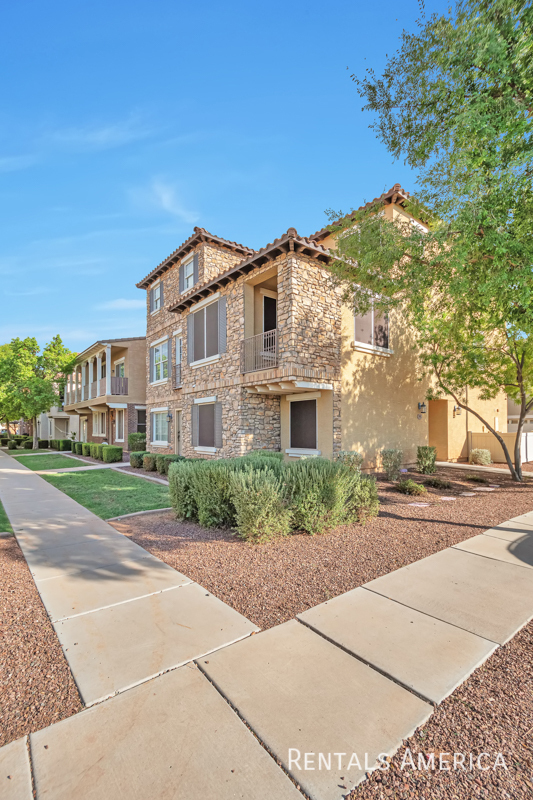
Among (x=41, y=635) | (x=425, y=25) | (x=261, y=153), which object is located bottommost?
(x=41, y=635)

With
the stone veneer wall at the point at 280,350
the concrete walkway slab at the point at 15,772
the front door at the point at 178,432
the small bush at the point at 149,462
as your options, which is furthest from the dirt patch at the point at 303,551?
the front door at the point at 178,432

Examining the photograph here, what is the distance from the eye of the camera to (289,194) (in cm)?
982

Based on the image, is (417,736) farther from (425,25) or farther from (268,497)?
(425,25)

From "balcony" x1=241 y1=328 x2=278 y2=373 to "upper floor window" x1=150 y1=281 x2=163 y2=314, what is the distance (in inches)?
333

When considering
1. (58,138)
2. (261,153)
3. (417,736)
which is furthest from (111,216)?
(417,736)

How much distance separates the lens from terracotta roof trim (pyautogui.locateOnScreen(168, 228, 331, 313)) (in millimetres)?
10852

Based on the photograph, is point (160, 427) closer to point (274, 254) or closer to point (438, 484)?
point (274, 254)

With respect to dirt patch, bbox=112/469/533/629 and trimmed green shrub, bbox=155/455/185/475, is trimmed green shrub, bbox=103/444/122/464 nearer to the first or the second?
trimmed green shrub, bbox=155/455/185/475

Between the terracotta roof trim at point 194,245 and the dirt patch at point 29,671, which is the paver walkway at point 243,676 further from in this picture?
the terracotta roof trim at point 194,245

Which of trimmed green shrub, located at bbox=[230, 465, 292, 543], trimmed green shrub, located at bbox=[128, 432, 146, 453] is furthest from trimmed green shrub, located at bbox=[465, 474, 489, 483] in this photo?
trimmed green shrub, located at bbox=[128, 432, 146, 453]

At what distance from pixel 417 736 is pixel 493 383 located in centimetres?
1284

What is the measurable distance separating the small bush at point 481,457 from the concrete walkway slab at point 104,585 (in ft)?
47.7

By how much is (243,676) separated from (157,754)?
76 centimetres

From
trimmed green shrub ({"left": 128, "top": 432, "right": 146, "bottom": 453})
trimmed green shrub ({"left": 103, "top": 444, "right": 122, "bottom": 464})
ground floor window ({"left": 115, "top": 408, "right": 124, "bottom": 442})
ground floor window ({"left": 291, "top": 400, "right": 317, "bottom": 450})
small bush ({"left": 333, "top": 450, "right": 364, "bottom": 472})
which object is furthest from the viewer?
ground floor window ({"left": 115, "top": 408, "right": 124, "bottom": 442})
